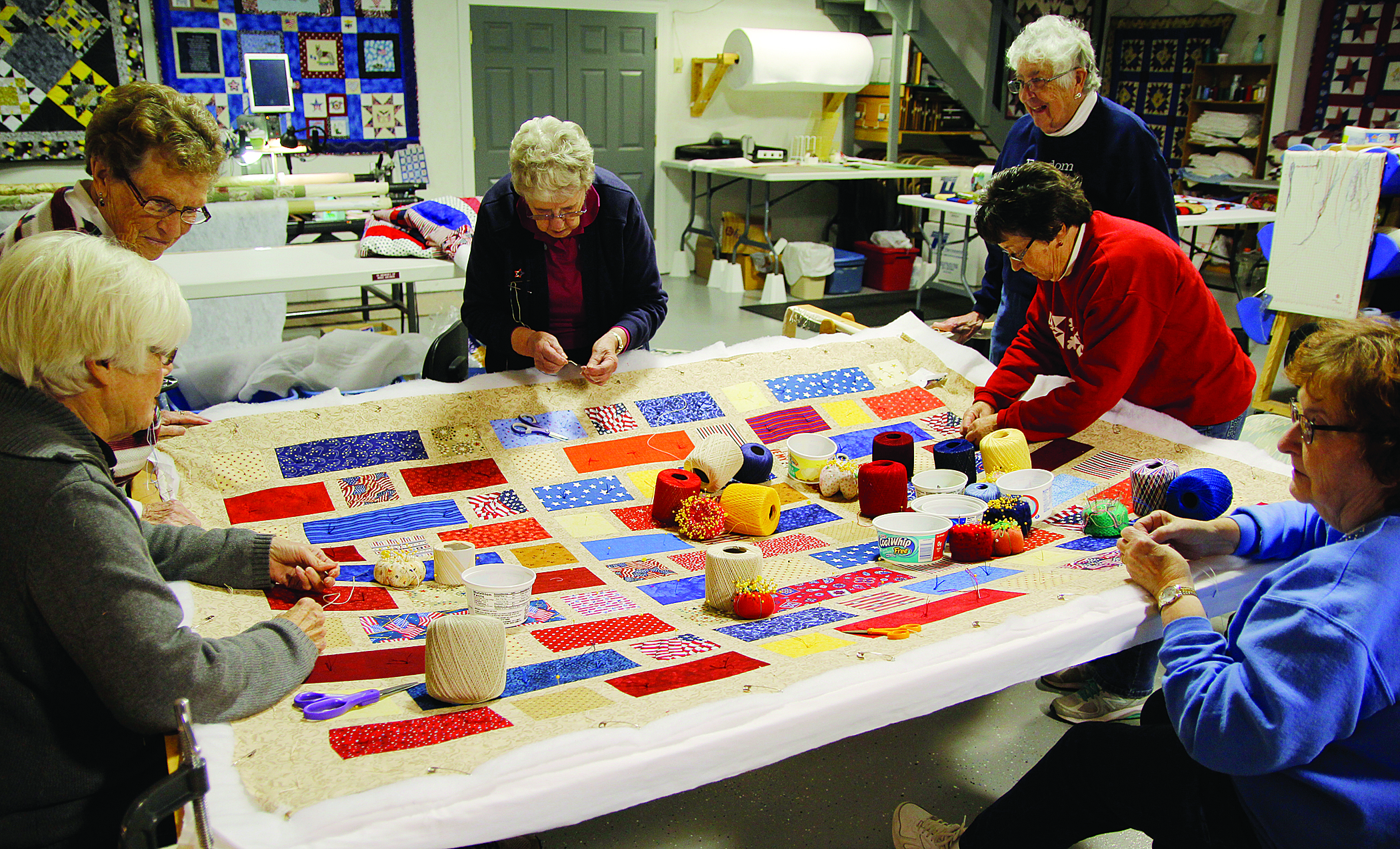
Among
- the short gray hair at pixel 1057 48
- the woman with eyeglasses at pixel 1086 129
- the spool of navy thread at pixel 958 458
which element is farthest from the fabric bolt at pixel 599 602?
the short gray hair at pixel 1057 48

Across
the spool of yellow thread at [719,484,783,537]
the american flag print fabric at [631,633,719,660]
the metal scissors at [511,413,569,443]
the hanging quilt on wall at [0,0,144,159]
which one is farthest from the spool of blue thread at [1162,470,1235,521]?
the hanging quilt on wall at [0,0,144,159]

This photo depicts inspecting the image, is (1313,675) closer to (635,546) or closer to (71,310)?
(635,546)

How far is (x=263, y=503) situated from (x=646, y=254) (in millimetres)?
1092

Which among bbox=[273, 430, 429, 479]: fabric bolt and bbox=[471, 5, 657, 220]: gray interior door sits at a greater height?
bbox=[471, 5, 657, 220]: gray interior door

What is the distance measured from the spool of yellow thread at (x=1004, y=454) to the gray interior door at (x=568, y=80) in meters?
5.55

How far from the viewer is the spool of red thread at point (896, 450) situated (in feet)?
7.62

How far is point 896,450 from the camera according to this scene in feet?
7.61

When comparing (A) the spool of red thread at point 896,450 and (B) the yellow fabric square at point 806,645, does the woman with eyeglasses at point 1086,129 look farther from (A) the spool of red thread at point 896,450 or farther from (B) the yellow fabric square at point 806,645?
(B) the yellow fabric square at point 806,645

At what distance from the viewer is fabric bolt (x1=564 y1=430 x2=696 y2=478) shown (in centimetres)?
241

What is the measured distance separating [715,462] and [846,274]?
541 cm

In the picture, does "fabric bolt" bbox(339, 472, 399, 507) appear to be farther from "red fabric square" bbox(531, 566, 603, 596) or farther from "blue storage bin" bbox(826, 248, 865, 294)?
Answer: "blue storage bin" bbox(826, 248, 865, 294)

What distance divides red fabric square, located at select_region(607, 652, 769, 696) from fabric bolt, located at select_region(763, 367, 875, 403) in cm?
125

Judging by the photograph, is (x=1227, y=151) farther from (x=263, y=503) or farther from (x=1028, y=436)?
(x=263, y=503)

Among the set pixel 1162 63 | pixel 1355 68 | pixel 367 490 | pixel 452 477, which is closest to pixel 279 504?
pixel 367 490
